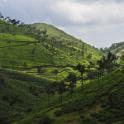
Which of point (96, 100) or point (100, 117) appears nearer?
point (100, 117)

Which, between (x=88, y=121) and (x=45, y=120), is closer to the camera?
(x=88, y=121)

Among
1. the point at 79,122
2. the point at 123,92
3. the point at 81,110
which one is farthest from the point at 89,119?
the point at 123,92

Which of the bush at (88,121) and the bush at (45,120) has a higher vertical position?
the bush at (88,121)

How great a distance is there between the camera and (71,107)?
199750mm

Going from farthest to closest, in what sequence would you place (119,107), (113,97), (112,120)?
(113,97) → (119,107) → (112,120)

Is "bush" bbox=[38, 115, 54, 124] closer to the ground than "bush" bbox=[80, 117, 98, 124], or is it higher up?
closer to the ground

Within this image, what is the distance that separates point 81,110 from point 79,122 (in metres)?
17.2

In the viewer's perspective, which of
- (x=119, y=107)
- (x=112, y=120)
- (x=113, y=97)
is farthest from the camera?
(x=113, y=97)

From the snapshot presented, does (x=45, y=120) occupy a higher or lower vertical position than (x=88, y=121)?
lower

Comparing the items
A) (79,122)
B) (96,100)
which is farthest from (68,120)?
(96,100)

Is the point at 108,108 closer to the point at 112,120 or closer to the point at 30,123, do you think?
the point at 112,120

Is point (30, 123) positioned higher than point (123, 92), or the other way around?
point (123, 92)

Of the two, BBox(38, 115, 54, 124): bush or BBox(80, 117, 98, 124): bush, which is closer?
BBox(80, 117, 98, 124): bush

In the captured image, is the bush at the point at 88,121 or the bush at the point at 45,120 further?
the bush at the point at 45,120
